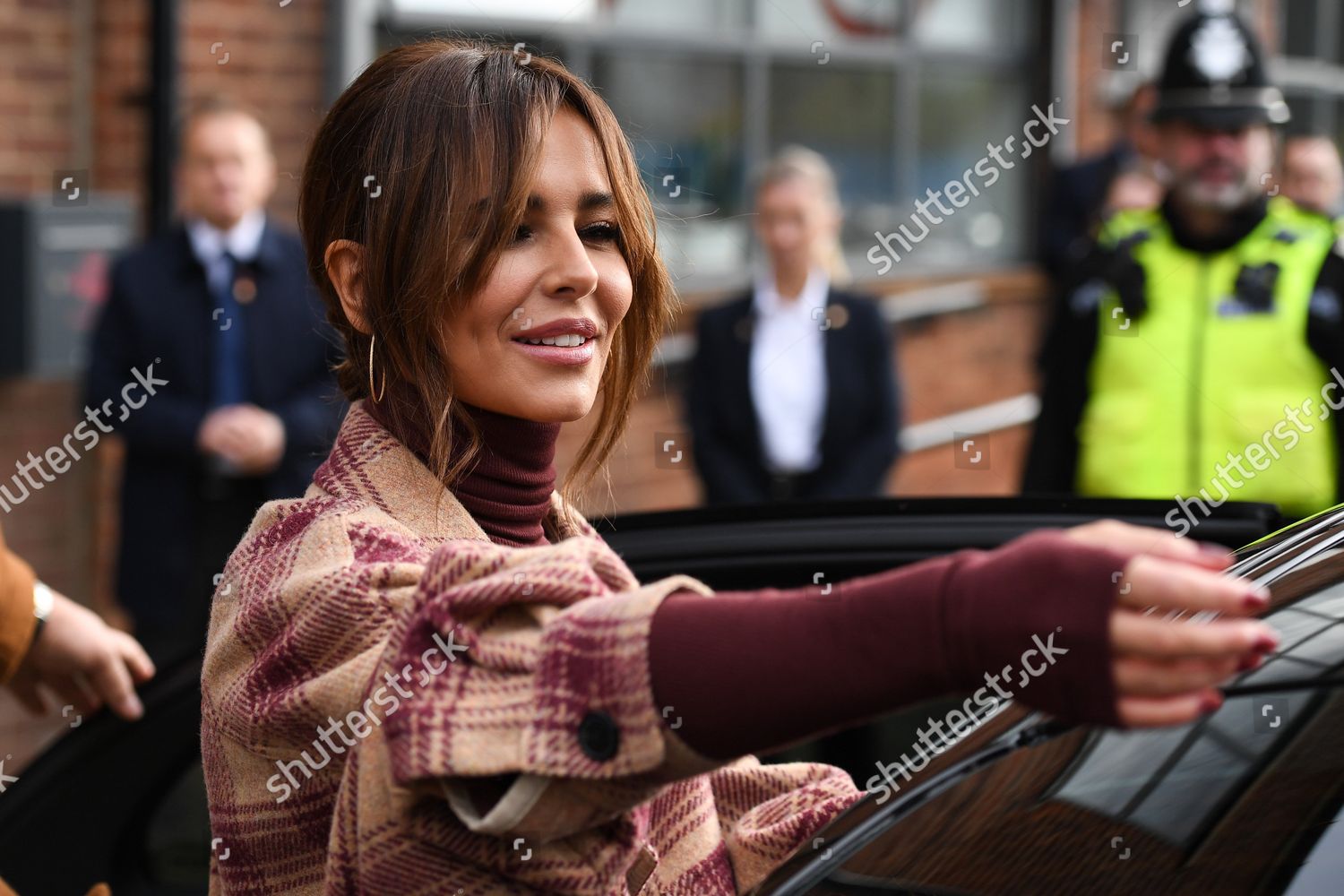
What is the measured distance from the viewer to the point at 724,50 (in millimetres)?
8289

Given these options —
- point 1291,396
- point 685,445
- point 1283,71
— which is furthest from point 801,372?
point 1283,71

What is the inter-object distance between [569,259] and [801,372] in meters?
3.92


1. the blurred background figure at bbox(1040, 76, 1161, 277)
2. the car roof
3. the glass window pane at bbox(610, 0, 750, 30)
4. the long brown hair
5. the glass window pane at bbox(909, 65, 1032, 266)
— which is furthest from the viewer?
the glass window pane at bbox(909, 65, 1032, 266)

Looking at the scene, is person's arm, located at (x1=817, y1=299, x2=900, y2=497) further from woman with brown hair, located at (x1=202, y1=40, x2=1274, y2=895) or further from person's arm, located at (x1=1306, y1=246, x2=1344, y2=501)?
woman with brown hair, located at (x1=202, y1=40, x2=1274, y2=895)

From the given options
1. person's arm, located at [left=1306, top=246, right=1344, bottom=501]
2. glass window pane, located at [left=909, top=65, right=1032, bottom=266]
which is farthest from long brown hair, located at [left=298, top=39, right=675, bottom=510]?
glass window pane, located at [left=909, top=65, right=1032, bottom=266]

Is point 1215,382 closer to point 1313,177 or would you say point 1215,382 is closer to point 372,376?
point 372,376

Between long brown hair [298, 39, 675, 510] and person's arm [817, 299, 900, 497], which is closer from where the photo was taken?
long brown hair [298, 39, 675, 510]

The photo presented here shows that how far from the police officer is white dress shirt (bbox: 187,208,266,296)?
212 cm

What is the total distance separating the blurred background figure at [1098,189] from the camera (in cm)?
815

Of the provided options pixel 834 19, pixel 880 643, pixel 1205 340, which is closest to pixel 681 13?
pixel 834 19

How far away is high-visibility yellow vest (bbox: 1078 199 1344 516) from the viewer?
4.06 meters

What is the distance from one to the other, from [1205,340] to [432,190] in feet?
9.57

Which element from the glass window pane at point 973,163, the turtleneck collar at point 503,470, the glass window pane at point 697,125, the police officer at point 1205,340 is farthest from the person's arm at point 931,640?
the glass window pane at point 973,163

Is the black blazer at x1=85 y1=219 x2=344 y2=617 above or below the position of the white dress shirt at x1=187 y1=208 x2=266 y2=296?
below
